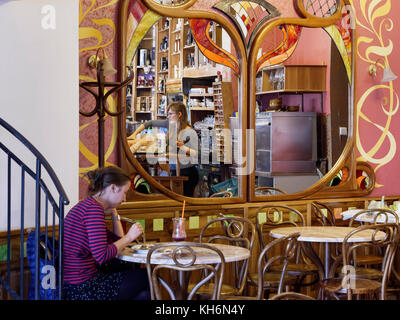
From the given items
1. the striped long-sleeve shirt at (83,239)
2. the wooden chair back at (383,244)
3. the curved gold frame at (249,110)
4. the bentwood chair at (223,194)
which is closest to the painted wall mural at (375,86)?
the curved gold frame at (249,110)

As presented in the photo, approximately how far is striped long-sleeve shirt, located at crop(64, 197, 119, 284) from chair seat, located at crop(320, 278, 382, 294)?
162cm

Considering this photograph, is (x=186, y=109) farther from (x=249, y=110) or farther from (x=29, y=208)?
(x=29, y=208)

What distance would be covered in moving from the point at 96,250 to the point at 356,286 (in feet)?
6.18

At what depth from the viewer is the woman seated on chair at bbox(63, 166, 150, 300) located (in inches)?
139

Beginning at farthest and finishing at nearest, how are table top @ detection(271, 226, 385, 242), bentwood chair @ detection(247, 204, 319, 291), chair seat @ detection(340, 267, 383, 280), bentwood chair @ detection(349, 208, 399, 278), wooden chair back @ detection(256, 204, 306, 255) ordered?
wooden chair back @ detection(256, 204, 306, 255)
bentwood chair @ detection(349, 208, 399, 278)
bentwood chair @ detection(247, 204, 319, 291)
chair seat @ detection(340, 267, 383, 280)
table top @ detection(271, 226, 385, 242)

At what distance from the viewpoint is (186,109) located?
5.07 metres

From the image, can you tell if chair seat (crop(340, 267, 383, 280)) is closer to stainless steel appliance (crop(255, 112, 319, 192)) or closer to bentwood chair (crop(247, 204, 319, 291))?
bentwood chair (crop(247, 204, 319, 291))

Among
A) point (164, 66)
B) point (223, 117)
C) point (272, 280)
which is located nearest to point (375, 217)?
point (272, 280)

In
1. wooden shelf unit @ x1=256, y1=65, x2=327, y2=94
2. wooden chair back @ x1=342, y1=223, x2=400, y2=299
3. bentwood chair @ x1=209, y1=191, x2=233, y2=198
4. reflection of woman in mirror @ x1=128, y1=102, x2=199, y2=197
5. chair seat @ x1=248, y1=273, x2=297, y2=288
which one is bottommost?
chair seat @ x1=248, y1=273, x2=297, y2=288

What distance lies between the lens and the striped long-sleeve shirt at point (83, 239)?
3512 mm

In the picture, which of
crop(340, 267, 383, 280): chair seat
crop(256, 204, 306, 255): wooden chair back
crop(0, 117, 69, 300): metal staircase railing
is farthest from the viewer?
crop(256, 204, 306, 255): wooden chair back

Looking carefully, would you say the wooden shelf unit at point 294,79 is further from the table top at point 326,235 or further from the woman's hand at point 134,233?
the woman's hand at point 134,233

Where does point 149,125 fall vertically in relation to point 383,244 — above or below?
above

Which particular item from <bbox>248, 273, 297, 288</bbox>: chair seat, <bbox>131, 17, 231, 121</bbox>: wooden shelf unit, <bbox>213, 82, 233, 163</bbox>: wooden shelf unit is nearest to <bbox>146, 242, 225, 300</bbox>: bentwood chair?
<bbox>248, 273, 297, 288</bbox>: chair seat
